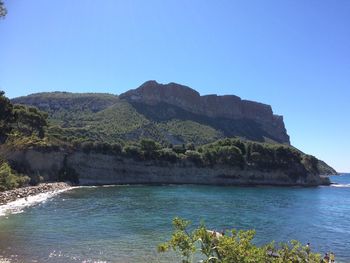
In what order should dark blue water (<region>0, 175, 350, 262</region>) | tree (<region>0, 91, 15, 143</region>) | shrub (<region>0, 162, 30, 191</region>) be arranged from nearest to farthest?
dark blue water (<region>0, 175, 350, 262</region>) → shrub (<region>0, 162, 30, 191</region>) → tree (<region>0, 91, 15, 143</region>)

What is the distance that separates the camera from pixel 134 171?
10300cm

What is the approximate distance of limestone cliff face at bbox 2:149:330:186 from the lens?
8199cm

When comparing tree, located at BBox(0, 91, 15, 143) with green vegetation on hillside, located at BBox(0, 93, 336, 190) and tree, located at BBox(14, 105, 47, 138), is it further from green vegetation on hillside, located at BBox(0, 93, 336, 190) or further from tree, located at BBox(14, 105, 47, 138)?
tree, located at BBox(14, 105, 47, 138)

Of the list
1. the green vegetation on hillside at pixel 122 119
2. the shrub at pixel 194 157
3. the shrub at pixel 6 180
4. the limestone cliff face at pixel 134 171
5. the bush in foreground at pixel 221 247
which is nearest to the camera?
the bush in foreground at pixel 221 247

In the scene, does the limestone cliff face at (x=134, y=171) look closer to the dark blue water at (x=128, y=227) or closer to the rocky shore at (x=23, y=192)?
the rocky shore at (x=23, y=192)

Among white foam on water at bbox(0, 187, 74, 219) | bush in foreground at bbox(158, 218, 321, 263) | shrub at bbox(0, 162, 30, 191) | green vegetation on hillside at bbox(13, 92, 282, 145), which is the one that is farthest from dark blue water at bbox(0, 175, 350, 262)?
green vegetation on hillside at bbox(13, 92, 282, 145)

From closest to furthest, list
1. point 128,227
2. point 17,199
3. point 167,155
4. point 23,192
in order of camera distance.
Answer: point 128,227 → point 17,199 → point 23,192 → point 167,155

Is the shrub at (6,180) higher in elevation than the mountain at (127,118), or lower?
lower

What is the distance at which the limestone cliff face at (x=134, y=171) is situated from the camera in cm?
8199

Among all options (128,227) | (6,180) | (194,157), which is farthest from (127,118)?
(128,227)

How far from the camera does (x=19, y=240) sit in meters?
25.0

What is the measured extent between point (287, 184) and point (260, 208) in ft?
232

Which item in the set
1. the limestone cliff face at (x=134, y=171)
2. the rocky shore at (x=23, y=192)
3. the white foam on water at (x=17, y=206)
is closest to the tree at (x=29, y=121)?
the limestone cliff face at (x=134, y=171)

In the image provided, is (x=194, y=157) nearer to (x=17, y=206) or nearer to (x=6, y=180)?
(x=6, y=180)
